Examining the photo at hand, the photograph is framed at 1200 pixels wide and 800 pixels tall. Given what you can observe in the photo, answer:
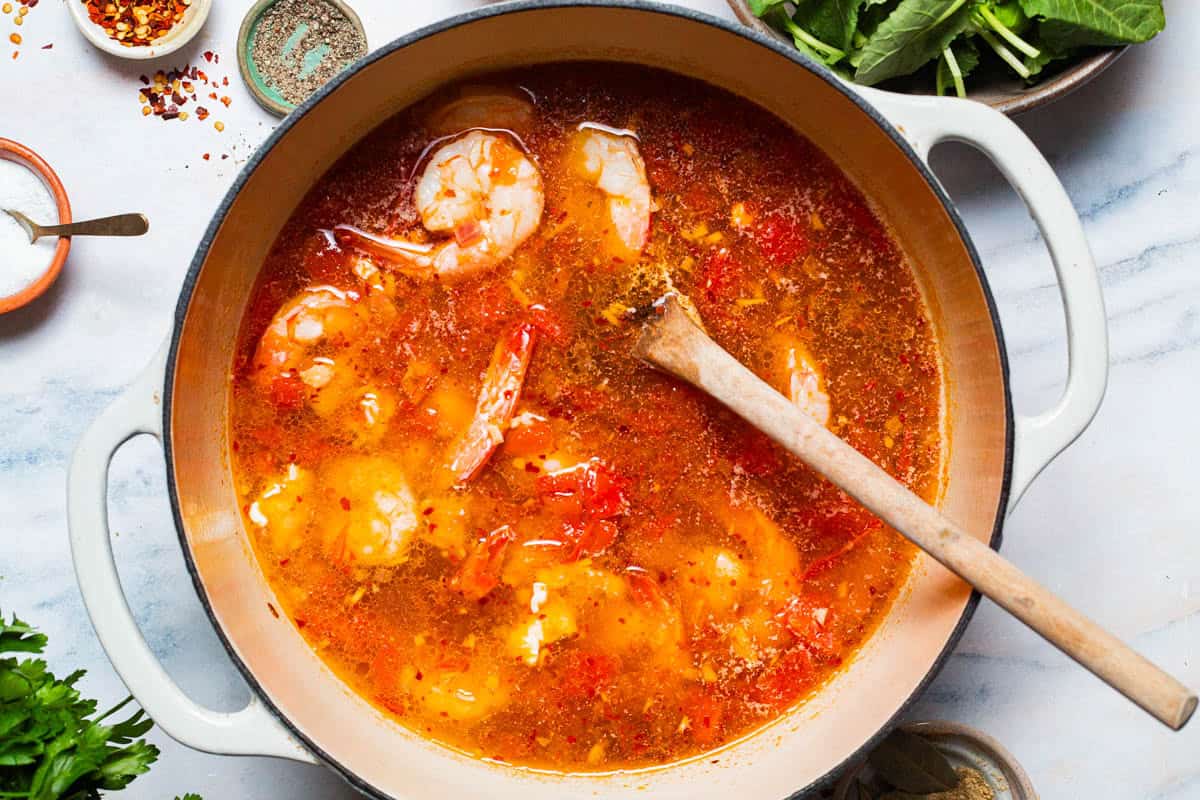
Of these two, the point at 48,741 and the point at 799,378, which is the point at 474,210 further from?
the point at 48,741

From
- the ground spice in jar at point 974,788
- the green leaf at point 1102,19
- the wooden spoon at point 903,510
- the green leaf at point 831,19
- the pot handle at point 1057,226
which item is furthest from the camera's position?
the ground spice in jar at point 974,788

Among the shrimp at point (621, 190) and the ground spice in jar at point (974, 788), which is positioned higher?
the shrimp at point (621, 190)

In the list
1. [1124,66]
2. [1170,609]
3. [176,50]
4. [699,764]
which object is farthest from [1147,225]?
[176,50]

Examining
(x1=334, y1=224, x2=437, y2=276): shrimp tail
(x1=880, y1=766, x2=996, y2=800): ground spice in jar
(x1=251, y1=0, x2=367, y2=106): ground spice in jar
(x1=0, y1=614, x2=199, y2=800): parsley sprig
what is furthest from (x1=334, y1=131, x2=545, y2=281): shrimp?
(x1=880, y1=766, x2=996, y2=800): ground spice in jar

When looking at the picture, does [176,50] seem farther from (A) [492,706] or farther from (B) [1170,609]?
(B) [1170,609]

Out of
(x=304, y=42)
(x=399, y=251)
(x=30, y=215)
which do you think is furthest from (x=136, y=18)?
(x=399, y=251)

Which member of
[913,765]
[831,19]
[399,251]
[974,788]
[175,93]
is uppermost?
[175,93]

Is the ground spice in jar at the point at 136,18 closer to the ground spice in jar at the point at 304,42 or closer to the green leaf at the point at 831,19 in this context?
the ground spice in jar at the point at 304,42

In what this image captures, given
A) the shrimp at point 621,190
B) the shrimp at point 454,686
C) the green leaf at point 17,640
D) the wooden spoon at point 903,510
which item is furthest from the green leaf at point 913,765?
the green leaf at point 17,640
